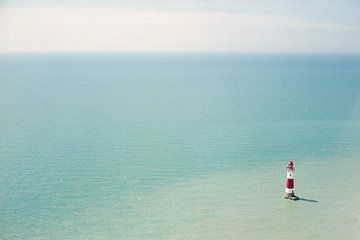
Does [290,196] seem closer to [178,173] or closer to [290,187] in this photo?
[290,187]

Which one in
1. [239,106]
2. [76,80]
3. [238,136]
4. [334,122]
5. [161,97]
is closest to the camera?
[238,136]

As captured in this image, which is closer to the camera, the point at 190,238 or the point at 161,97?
the point at 190,238

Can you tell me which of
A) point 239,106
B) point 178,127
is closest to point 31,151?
point 178,127

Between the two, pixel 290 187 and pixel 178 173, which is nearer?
pixel 290 187

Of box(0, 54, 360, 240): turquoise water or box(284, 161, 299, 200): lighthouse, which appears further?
box(284, 161, 299, 200): lighthouse

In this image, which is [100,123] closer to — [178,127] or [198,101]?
[178,127]

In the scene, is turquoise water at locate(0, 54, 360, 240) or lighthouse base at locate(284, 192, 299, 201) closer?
turquoise water at locate(0, 54, 360, 240)

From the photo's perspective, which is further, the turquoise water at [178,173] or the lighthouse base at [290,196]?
the lighthouse base at [290,196]

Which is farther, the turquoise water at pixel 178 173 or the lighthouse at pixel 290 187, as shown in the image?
the lighthouse at pixel 290 187

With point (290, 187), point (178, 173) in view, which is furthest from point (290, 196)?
point (178, 173)

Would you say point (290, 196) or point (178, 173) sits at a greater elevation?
point (178, 173)

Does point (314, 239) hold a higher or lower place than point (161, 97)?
lower
